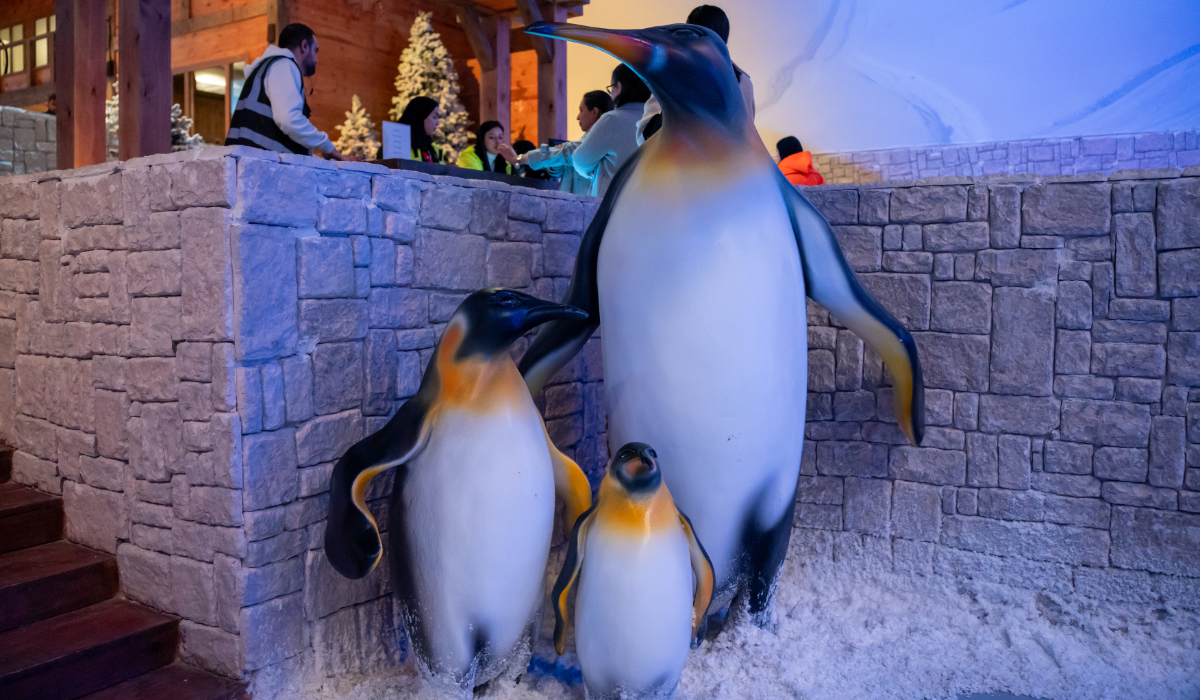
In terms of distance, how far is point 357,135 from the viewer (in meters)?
7.79

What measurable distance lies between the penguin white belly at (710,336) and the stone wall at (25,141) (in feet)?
16.9

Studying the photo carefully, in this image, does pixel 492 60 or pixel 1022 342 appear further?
pixel 492 60

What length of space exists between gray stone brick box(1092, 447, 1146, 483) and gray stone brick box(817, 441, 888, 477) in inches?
23.1

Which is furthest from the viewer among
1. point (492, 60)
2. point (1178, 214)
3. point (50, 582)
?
point (492, 60)

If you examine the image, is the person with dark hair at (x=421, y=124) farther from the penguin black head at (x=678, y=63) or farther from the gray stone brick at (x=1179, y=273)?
the gray stone brick at (x=1179, y=273)

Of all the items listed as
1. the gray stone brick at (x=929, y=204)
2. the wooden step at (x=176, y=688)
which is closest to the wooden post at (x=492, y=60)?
the gray stone brick at (x=929, y=204)

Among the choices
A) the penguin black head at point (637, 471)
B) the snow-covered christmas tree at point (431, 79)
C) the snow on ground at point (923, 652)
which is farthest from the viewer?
the snow-covered christmas tree at point (431, 79)

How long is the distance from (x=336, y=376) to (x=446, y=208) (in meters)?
0.54

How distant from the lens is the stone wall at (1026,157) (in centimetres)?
583

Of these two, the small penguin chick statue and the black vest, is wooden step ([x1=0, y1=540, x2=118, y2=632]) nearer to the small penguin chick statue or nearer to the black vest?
the small penguin chick statue

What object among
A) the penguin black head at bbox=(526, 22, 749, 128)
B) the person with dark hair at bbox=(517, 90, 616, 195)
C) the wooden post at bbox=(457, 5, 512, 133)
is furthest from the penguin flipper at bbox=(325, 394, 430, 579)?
the wooden post at bbox=(457, 5, 512, 133)

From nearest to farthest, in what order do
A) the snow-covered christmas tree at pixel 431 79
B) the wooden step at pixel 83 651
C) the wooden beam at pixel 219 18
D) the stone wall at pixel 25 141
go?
the wooden step at pixel 83 651, the stone wall at pixel 25 141, the wooden beam at pixel 219 18, the snow-covered christmas tree at pixel 431 79

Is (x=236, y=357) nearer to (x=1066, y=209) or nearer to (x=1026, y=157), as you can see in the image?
(x=1066, y=209)

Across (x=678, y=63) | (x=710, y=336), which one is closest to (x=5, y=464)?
(x=710, y=336)
